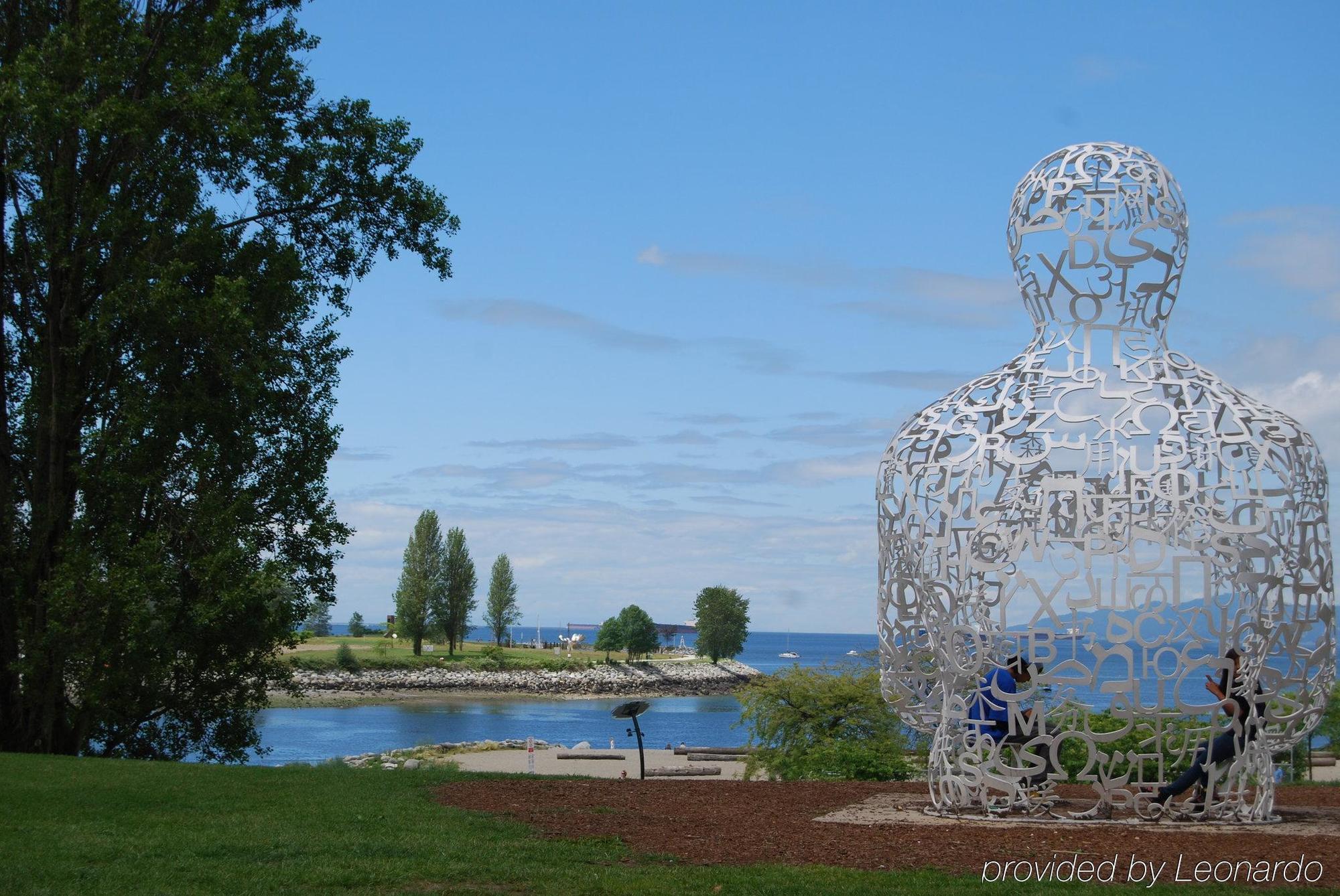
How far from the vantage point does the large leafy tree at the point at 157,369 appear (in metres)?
16.0

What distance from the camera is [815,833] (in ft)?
32.7

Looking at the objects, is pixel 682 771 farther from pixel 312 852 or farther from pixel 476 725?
pixel 476 725

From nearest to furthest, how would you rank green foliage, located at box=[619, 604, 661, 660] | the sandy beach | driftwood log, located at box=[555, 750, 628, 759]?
the sandy beach
driftwood log, located at box=[555, 750, 628, 759]
green foliage, located at box=[619, 604, 661, 660]

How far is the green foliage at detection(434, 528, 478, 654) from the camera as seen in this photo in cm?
7988

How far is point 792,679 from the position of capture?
17812mm

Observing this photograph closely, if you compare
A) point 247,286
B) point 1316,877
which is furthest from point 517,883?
point 247,286

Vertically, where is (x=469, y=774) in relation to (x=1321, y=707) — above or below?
below

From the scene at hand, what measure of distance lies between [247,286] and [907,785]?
35.8 feet

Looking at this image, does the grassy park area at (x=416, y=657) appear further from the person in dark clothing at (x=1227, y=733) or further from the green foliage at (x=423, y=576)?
the person in dark clothing at (x=1227, y=733)

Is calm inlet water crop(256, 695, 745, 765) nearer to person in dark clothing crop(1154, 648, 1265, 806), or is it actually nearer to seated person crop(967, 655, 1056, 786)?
seated person crop(967, 655, 1056, 786)

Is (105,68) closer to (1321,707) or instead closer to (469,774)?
(469,774)

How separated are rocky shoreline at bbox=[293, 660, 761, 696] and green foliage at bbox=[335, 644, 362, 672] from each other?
0.89 metres

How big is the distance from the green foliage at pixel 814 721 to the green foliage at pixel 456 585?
6368 cm

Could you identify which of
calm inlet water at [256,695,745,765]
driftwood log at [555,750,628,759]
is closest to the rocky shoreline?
calm inlet water at [256,695,745,765]
